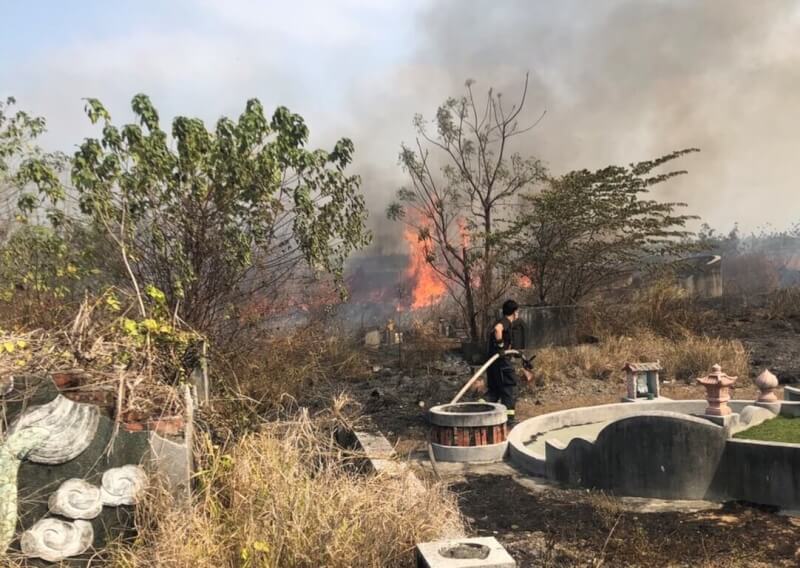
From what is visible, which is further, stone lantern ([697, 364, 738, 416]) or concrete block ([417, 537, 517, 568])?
stone lantern ([697, 364, 738, 416])

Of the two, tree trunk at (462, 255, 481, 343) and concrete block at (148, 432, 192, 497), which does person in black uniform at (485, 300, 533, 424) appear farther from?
tree trunk at (462, 255, 481, 343)

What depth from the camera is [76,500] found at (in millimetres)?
3600

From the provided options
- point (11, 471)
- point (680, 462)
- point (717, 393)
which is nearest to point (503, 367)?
point (717, 393)

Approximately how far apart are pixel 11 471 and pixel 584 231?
14.3 m

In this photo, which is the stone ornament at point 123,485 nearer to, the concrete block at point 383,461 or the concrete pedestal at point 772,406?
the concrete block at point 383,461

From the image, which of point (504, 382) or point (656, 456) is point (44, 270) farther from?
point (656, 456)

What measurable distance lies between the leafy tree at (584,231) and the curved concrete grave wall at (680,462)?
9.90m

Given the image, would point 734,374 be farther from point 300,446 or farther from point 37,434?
point 37,434

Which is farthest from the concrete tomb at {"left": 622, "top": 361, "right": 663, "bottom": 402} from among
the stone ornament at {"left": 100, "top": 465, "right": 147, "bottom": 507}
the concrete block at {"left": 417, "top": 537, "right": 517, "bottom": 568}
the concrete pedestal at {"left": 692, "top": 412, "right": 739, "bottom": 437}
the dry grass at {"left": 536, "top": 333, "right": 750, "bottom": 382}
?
the stone ornament at {"left": 100, "top": 465, "right": 147, "bottom": 507}

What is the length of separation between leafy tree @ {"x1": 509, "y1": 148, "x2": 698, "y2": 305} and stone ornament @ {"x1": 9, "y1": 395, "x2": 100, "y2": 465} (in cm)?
1295

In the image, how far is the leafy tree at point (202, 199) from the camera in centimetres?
626

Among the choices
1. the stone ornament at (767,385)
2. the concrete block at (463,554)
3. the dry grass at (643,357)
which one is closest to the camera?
the concrete block at (463,554)

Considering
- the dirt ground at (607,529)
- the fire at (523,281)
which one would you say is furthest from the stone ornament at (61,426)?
the fire at (523,281)

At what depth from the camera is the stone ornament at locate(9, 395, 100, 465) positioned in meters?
3.58
